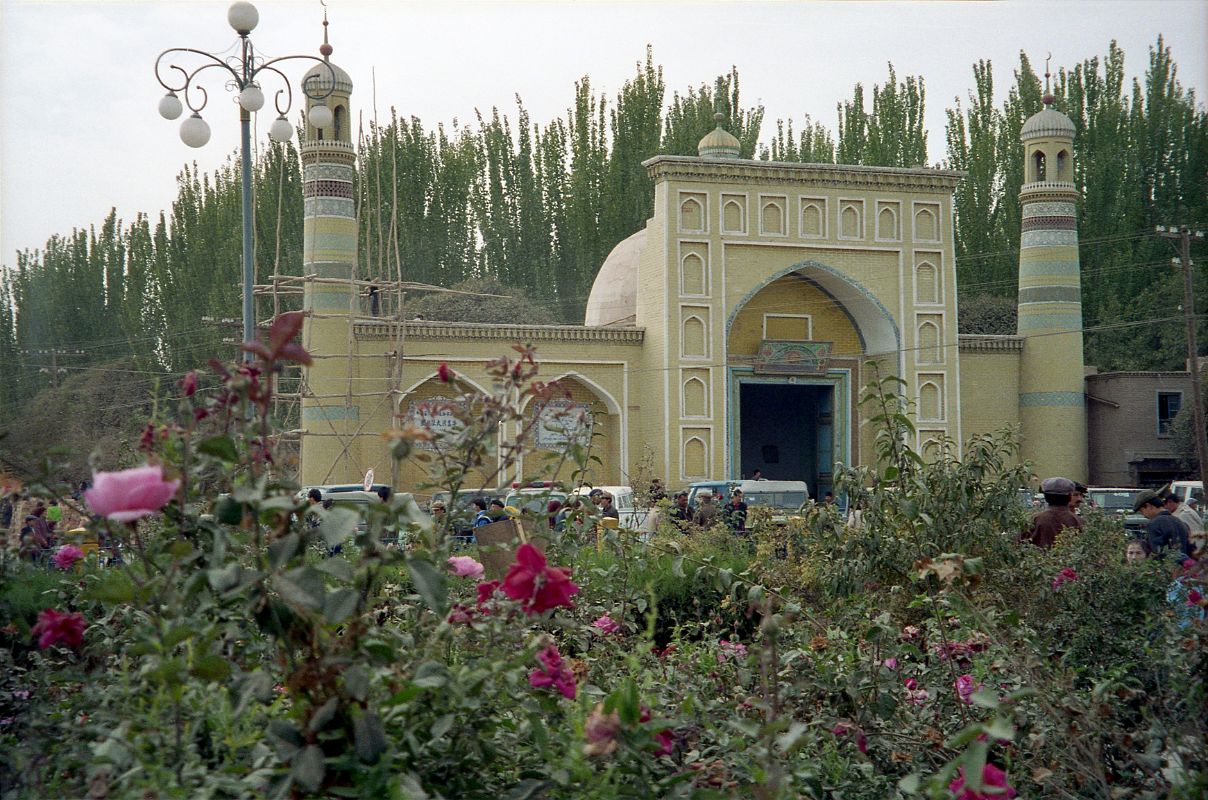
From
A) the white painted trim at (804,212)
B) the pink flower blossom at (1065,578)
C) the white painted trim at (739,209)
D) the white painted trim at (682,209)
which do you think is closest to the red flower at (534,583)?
the pink flower blossom at (1065,578)

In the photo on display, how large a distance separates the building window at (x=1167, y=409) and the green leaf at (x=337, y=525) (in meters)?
24.6

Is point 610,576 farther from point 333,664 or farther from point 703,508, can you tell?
point 703,508

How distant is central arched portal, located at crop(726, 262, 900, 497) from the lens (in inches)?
894

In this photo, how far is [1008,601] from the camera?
201 inches

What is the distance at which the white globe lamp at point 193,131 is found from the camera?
1034 cm

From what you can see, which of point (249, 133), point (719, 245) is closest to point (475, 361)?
point (719, 245)

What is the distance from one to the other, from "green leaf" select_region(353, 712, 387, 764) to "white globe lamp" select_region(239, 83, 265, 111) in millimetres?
9219

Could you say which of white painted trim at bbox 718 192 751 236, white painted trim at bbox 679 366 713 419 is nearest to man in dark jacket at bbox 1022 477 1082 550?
white painted trim at bbox 679 366 713 419

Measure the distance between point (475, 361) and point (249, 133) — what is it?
10.4 metres

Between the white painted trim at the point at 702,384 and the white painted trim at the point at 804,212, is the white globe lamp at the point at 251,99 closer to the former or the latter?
the white painted trim at the point at 702,384

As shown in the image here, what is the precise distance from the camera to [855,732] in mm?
2926

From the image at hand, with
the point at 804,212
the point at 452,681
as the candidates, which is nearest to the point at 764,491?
the point at 804,212

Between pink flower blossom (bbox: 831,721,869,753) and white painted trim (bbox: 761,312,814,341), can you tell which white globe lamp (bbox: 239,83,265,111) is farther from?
white painted trim (bbox: 761,312,814,341)

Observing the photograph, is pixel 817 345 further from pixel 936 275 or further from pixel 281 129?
pixel 281 129
